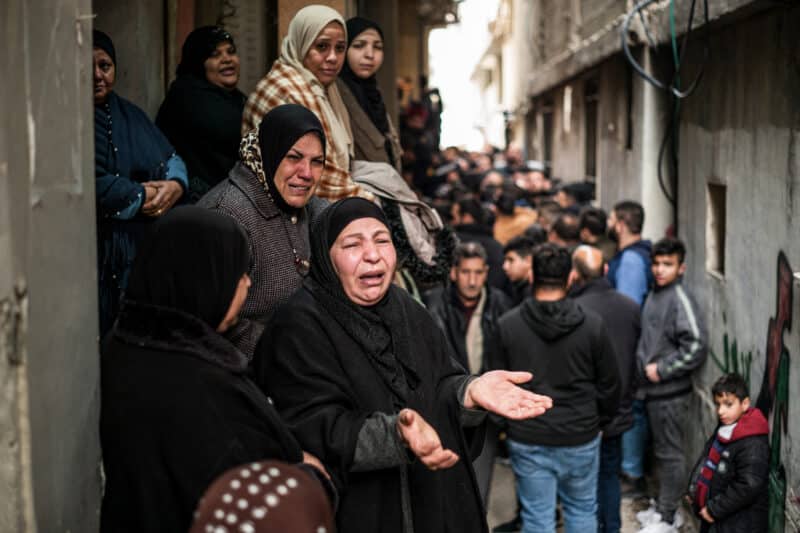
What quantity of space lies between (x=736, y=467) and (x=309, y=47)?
9.90 ft

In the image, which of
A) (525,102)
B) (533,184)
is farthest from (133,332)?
(525,102)

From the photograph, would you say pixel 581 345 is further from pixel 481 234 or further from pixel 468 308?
pixel 481 234

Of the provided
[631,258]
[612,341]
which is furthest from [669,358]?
[631,258]

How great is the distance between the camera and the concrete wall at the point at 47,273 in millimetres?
2676

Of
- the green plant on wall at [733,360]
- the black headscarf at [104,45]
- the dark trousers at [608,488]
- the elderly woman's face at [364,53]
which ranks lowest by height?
the dark trousers at [608,488]

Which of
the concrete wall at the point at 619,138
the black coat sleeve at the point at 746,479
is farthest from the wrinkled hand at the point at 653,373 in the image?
the concrete wall at the point at 619,138

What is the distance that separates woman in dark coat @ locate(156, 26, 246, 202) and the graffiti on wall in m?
2.98

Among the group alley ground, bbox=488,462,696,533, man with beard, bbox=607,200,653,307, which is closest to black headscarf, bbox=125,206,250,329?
alley ground, bbox=488,462,696,533

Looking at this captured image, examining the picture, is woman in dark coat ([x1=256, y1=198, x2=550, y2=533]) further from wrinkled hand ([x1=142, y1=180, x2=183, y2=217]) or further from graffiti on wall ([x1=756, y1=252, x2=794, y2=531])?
graffiti on wall ([x1=756, y1=252, x2=794, y2=531])

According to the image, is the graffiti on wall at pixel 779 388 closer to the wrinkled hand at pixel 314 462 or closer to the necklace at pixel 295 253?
the necklace at pixel 295 253

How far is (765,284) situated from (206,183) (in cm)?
334

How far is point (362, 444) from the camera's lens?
10.9ft

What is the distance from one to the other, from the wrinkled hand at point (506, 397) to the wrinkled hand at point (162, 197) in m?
1.37

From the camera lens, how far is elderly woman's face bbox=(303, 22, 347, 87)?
493cm
